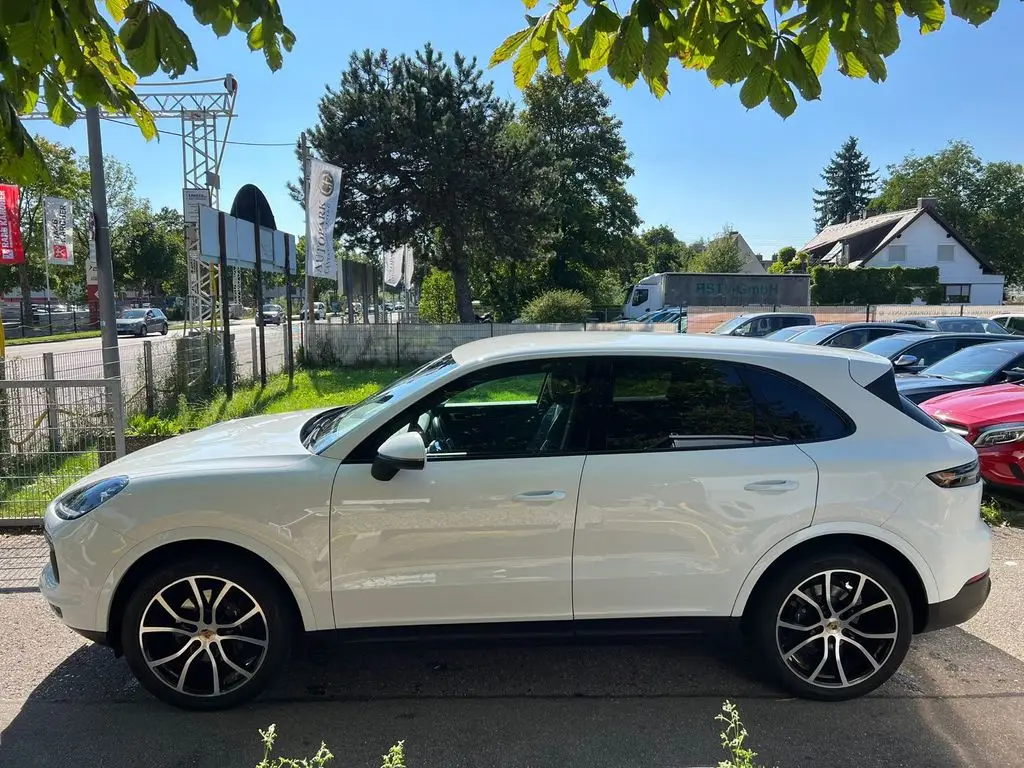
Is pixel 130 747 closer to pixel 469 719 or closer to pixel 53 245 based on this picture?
pixel 469 719

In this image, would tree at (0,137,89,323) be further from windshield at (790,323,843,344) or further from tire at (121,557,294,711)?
tire at (121,557,294,711)

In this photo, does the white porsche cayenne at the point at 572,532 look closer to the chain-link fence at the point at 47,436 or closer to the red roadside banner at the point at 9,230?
the chain-link fence at the point at 47,436

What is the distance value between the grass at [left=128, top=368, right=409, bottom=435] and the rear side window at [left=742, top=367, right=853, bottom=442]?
6184mm

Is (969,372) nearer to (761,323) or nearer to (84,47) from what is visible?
(84,47)

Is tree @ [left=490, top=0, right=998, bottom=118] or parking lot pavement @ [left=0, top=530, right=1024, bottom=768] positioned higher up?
tree @ [left=490, top=0, right=998, bottom=118]

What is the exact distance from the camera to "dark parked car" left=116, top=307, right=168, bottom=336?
3781cm

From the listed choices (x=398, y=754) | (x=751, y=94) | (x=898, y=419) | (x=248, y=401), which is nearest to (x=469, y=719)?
(x=398, y=754)

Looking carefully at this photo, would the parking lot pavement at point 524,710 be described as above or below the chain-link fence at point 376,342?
below

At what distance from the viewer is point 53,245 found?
687 inches

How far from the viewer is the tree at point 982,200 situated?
56.0m

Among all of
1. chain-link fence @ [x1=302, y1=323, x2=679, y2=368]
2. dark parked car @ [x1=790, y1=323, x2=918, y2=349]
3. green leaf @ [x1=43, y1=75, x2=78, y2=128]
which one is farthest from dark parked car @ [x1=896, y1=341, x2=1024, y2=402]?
chain-link fence @ [x1=302, y1=323, x2=679, y2=368]

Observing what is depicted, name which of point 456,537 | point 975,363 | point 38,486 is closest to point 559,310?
point 975,363

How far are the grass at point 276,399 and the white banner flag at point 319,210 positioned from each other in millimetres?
2924

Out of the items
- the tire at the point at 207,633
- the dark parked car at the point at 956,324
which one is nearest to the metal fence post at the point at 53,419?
the tire at the point at 207,633
